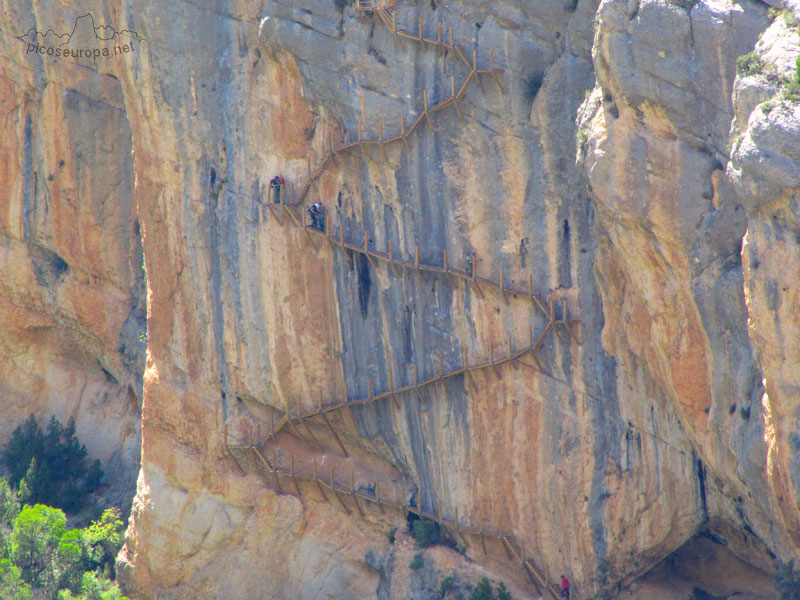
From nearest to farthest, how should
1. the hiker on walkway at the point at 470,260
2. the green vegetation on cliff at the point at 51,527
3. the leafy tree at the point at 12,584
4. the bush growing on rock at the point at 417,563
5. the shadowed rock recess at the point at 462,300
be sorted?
the shadowed rock recess at the point at 462,300 < the hiker on walkway at the point at 470,260 < the leafy tree at the point at 12,584 < the bush growing on rock at the point at 417,563 < the green vegetation on cliff at the point at 51,527

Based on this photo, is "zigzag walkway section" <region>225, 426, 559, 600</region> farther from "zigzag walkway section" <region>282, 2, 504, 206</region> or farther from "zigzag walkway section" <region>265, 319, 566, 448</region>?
"zigzag walkway section" <region>282, 2, 504, 206</region>

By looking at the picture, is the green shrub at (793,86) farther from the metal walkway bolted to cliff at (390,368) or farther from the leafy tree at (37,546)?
the leafy tree at (37,546)

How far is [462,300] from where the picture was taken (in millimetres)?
35969

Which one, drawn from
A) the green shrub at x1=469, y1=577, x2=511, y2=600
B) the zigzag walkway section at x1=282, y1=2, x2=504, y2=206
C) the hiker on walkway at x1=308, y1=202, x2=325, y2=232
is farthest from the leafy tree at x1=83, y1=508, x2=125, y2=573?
the zigzag walkway section at x1=282, y1=2, x2=504, y2=206

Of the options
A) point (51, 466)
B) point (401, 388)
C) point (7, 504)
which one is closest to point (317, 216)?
point (401, 388)

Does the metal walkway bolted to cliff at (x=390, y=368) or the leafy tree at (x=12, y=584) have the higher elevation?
the metal walkway bolted to cliff at (x=390, y=368)

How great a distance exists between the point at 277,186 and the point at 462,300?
5737 mm

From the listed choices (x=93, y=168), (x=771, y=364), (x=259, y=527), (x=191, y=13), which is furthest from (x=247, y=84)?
(x=771, y=364)

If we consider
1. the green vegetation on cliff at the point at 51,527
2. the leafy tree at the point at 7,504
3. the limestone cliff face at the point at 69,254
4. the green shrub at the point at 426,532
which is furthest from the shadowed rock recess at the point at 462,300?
the leafy tree at the point at 7,504

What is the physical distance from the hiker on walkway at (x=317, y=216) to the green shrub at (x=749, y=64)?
491 inches

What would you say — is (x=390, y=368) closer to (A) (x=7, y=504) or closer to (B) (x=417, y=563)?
(B) (x=417, y=563)

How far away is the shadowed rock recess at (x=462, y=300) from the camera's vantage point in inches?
1193

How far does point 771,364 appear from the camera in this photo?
28.6m

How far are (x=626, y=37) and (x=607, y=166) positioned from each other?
8.91 feet
